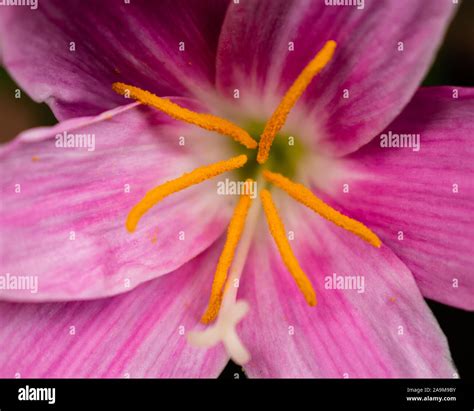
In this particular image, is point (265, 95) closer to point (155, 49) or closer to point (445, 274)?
point (155, 49)

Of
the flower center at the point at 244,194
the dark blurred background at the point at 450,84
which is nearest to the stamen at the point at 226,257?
the flower center at the point at 244,194

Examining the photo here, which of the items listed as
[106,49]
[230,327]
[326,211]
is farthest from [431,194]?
[106,49]

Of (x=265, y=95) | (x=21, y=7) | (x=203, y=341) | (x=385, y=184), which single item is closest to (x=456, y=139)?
(x=385, y=184)

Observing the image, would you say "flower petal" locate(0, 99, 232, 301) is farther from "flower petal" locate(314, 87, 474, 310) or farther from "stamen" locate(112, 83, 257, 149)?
"flower petal" locate(314, 87, 474, 310)
